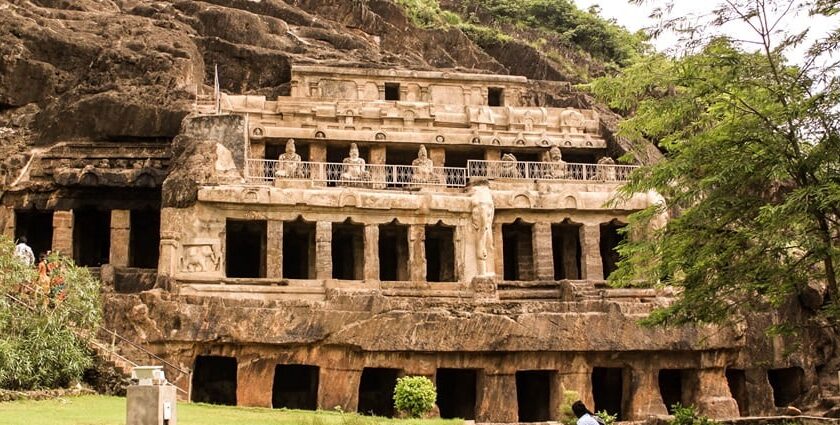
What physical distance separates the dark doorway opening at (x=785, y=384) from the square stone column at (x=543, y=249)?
24.4 feet

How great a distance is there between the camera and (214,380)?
2762 centimetres

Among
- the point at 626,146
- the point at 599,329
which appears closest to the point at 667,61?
the point at 599,329

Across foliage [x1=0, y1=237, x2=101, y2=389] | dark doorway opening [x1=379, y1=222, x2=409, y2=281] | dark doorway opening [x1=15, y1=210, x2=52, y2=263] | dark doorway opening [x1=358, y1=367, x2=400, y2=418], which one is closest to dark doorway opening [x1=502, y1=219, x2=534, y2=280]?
dark doorway opening [x1=379, y1=222, x2=409, y2=281]

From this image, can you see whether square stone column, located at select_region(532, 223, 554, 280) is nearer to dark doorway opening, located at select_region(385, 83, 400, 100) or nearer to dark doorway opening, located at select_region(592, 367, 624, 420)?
dark doorway opening, located at select_region(592, 367, 624, 420)

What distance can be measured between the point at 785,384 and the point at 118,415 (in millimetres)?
20636

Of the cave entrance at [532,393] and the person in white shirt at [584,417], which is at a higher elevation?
the person in white shirt at [584,417]

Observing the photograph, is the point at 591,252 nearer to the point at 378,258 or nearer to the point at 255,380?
the point at 378,258

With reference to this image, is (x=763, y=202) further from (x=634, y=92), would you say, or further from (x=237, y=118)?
(x=237, y=118)

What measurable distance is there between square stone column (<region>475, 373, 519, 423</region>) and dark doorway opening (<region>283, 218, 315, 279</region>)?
287 inches

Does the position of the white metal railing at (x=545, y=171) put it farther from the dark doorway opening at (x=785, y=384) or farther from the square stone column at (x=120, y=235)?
the square stone column at (x=120, y=235)

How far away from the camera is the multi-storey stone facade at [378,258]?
954 inches

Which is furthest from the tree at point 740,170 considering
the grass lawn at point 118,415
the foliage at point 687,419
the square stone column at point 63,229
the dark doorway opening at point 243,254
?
the square stone column at point 63,229

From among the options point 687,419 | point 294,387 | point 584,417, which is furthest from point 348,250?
point 584,417

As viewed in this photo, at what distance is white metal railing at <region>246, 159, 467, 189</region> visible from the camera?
31172mm
